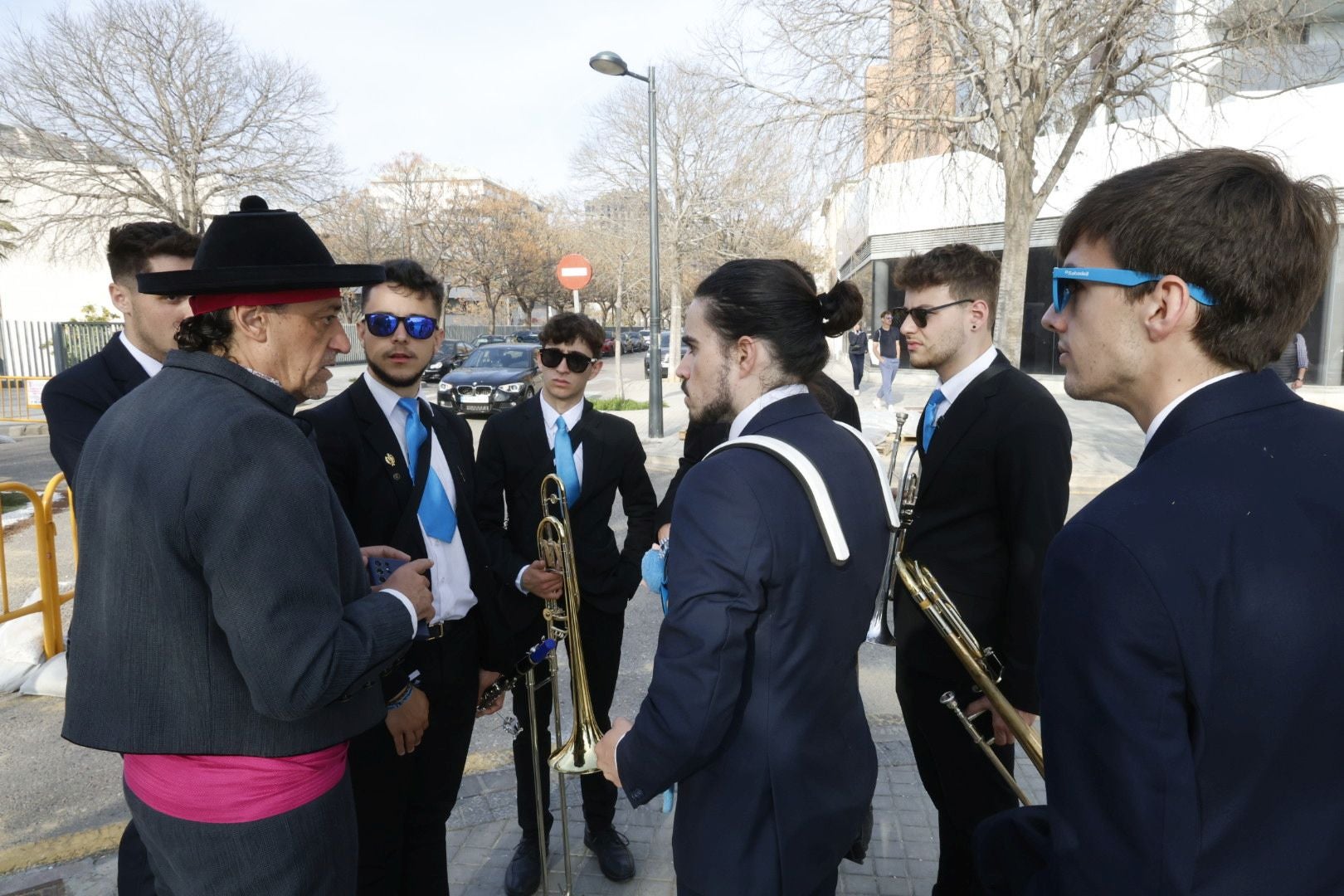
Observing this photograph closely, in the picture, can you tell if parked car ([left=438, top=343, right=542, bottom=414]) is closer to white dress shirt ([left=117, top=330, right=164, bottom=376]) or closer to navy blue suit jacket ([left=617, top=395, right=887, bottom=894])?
white dress shirt ([left=117, top=330, right=164, bottom=376])

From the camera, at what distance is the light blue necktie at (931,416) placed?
318cm

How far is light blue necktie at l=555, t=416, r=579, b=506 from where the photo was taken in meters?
3.45

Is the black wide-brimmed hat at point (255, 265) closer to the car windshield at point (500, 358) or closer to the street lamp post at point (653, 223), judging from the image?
the street lamp post at point (653, 223)

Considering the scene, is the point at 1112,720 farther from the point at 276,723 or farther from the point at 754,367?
the point at 276,723

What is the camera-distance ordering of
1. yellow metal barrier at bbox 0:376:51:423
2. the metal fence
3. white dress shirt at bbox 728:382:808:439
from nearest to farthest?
white dress shirt at bbox 728:382:808:439 → yellow metal barrier at bbox 0:376:51:423 → the metal fence

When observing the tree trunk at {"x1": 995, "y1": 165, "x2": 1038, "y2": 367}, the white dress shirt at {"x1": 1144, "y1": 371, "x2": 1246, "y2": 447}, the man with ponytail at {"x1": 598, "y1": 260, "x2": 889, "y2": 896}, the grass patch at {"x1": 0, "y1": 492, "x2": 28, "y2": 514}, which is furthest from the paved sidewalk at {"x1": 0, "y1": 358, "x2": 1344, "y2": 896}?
the tree trunk at {"x1": 995, "y1": 165, "x2": 1038, "y2": 367}

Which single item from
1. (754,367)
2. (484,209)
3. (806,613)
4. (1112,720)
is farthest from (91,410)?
(484,209)

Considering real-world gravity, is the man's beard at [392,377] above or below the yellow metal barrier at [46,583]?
above

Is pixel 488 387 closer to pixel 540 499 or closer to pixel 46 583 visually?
pixel 46 583

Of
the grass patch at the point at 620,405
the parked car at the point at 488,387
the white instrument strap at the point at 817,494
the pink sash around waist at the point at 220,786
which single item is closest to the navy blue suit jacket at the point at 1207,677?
the white instrument strap at the point at 817,494

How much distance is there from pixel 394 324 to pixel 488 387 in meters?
16.2

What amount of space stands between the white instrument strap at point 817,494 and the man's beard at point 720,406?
0.27 metres

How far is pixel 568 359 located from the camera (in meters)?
3.59

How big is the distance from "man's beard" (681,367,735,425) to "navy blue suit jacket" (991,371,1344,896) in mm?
1029
